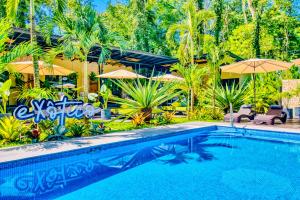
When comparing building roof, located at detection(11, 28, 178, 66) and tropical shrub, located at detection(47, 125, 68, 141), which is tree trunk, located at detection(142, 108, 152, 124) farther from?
building roof, located at detection(11, 28, 178, 66)

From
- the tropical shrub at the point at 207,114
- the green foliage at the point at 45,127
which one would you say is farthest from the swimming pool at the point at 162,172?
the tropical shrub at the point at 207,114

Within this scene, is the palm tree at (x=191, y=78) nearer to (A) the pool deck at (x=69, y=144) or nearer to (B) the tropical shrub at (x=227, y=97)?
(B) the tropical shrub at (x=227, y=97)

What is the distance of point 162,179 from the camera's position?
577 centimetres

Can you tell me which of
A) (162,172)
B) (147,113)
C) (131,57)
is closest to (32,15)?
(147,113)

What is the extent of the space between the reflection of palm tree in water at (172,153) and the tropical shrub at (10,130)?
2.84 metres

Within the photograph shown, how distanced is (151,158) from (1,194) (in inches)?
146

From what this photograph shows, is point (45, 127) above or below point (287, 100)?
below

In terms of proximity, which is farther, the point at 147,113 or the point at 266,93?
the point at 266,93

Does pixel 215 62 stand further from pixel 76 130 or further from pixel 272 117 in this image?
pixel 76 130

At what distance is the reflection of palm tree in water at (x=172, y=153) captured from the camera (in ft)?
23.7

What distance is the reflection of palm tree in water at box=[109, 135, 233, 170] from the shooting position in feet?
23.7

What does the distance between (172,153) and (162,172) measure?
1847 mm

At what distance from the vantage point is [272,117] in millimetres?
10680

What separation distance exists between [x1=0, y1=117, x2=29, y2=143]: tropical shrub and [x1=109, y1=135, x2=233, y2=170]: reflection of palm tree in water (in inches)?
112
